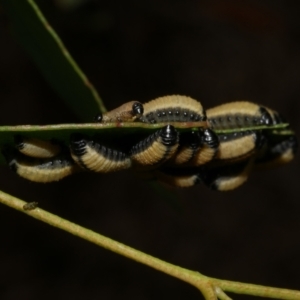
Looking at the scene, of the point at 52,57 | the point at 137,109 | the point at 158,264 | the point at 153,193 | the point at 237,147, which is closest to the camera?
the point at 158,264

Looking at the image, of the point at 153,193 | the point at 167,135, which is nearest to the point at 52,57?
the point at 167,135

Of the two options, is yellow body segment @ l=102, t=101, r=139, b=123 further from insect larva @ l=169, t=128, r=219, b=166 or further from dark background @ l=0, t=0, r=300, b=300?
dark background @ l=0, t=0, r=300, b=300

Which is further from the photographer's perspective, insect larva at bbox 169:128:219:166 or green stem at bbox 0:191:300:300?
insect larva at bbox 169:128:219:166

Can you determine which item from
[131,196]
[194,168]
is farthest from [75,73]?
[131,196]

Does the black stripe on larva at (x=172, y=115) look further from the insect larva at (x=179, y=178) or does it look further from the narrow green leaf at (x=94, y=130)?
the insect larva at (x=179, y=178)

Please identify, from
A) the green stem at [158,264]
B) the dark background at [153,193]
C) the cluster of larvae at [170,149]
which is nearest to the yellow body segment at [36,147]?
the cluster of larvae at [170,149]

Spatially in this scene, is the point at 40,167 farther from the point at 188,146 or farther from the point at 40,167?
the point at 188,146

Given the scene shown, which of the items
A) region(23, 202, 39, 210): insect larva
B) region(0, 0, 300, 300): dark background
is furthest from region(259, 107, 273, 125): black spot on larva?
region(0, 0, 300, 300): dark background
